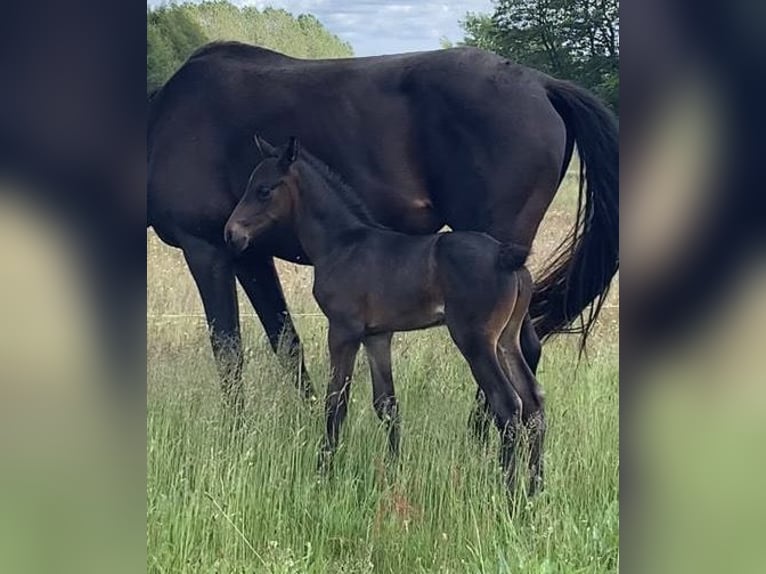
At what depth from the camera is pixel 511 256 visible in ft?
11.6

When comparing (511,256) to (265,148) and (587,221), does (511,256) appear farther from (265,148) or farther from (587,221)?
(265,148)

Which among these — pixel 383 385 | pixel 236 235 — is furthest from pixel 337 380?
pixel 236 235

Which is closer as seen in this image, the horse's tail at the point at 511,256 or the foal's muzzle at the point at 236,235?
the horse's tail at the point at 511,256

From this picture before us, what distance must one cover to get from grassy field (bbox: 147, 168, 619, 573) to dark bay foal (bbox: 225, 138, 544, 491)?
0.19ft

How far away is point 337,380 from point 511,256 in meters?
0.78

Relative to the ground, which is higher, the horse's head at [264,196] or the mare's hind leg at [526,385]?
the horse's head at [264,196]

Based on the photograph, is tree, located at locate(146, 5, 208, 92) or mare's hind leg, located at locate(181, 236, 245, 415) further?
mare's hind leg, located at locate(181, 236, 245, 415)

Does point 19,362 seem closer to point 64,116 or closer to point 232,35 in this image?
point 64,116

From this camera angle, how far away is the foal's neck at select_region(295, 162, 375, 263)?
12.2ft

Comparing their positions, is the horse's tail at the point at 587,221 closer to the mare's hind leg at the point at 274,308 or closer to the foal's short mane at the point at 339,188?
the foal's short mane at the point at 339,188

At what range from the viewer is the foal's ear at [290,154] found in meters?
3.70

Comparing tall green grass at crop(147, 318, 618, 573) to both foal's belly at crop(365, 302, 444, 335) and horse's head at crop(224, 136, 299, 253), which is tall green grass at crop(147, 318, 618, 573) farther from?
horse's head at crop(224, 136, 299, 253)

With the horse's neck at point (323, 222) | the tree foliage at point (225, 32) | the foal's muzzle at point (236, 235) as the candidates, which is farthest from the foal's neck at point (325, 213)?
the tree foliage at point (225, 32)

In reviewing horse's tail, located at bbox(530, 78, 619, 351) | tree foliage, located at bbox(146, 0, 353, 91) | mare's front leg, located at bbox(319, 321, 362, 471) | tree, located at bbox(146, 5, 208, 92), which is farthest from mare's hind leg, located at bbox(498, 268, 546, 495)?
tree, located at bbox(146, 5, 208, 92)
